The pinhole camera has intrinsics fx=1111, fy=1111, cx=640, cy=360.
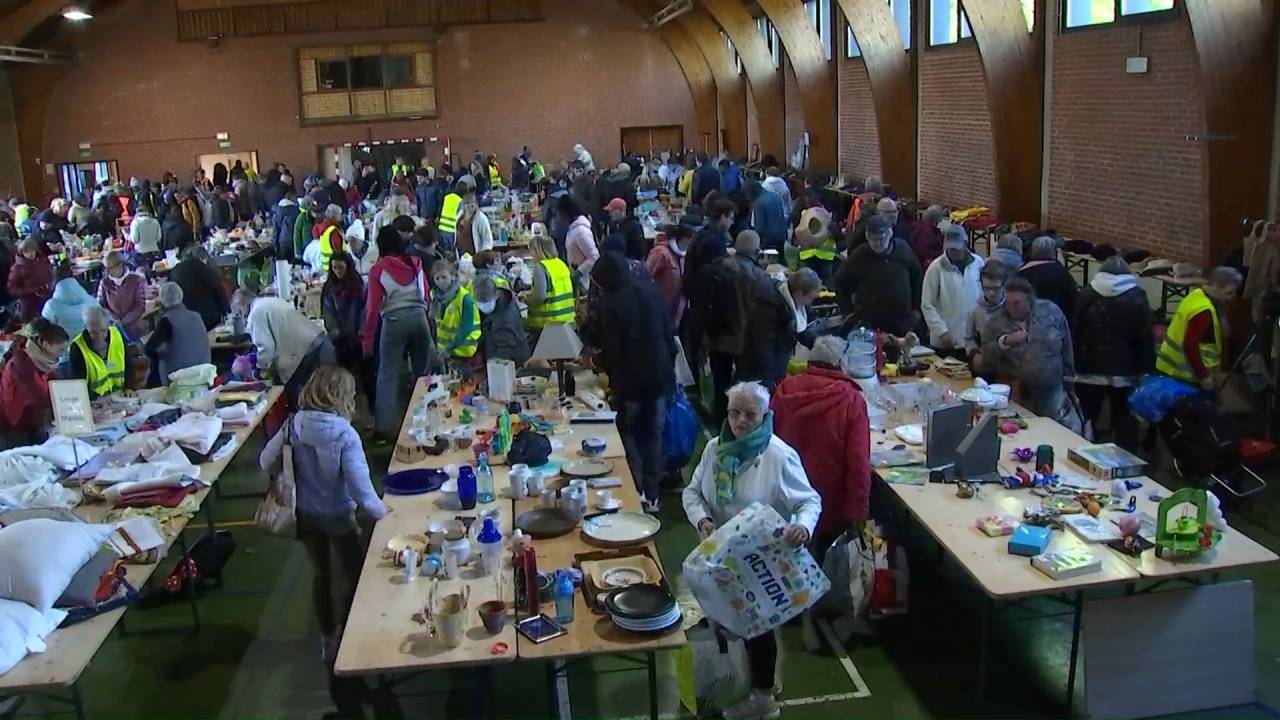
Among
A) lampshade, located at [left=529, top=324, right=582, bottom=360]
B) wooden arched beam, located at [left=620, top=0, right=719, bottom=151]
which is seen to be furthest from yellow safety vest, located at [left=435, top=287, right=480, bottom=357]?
wooden arched beam, located at [left=620, top=0, right=719, bottom=151]

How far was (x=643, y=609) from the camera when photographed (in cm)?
404

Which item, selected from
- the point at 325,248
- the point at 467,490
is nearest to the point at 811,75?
the point at 325,248

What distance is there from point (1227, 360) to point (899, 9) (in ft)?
30.6

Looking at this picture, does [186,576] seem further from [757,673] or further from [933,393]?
[933,393]

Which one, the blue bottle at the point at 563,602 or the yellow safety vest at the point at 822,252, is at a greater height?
the yellow safety vest at the point at 822,252

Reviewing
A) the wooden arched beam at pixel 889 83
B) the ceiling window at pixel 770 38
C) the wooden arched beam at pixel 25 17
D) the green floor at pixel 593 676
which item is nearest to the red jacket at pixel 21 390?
the green floor at pixel 593 676

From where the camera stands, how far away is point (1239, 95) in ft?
28.1

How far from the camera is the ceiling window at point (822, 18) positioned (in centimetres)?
1953

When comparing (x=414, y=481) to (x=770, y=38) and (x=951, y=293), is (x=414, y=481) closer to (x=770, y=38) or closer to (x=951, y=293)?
(x=951, y=293)

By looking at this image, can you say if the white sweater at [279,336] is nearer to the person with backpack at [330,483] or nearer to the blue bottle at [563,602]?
the person with backpack at [330,483]

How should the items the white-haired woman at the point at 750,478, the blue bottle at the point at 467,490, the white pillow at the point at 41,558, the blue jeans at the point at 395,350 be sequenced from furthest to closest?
the blue jeans at the point at 395,350 < the blue bottle at the point at 467,490 < the white-haired woman at the point at 750,478 < the white pillow at the point at 41,558

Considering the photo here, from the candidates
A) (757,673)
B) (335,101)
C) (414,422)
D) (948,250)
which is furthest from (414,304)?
(335,101)

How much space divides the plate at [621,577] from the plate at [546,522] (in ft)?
1.66

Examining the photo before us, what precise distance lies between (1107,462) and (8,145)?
82.9 feet
